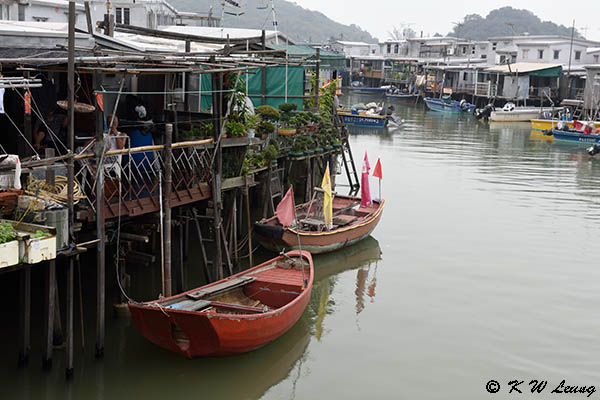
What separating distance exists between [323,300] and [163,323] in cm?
538

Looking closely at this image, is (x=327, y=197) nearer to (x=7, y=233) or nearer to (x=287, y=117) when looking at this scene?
(x=287, y=117)

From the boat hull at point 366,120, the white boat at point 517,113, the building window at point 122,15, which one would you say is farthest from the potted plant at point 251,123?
the white boat at point 517,113

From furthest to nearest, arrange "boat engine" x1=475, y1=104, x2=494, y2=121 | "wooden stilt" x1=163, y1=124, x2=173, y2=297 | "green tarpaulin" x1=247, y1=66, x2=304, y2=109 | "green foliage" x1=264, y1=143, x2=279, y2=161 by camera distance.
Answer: "boat engine" x1=475, y1=104, x2=494, y2=121
"green tarpaulin" x1=247, y1=66, x2=304, y2=109
"green foliage" x1=264, y1=143, x2=279, y2=161
"wooden stilt" x1=163, y1=124, x2=173, y2=297

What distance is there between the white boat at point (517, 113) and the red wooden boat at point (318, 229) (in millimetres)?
37678

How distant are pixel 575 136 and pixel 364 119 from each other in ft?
44.3

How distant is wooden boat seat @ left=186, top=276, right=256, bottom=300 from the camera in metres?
11.9

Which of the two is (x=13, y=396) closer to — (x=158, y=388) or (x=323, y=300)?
(x=158, y=388)

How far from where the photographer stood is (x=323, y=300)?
15406mm

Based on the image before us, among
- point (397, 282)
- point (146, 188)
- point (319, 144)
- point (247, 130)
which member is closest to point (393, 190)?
point (319, 144)

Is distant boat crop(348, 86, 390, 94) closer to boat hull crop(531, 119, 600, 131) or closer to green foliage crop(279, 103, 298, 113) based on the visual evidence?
boat hull crop(531, 119, 600, 131)

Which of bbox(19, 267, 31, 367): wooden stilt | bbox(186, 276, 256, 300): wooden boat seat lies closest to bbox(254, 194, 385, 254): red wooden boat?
bbox(186, 276, 256, 300): wooden boat seat

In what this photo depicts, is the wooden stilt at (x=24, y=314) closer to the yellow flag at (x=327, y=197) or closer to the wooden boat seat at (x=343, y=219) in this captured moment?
the yellow flag at (x=327, y=197)

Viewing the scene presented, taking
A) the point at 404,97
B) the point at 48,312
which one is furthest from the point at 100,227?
the point at 404,97

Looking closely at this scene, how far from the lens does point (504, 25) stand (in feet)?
448
